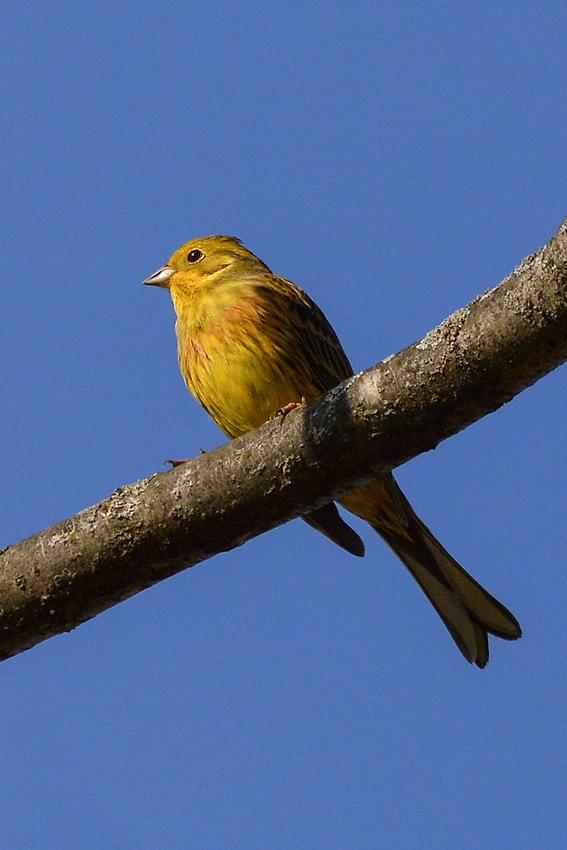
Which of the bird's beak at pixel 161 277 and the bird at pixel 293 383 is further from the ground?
the bird's beak at pixel 161 277

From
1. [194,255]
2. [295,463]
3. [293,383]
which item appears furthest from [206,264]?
[295,463]

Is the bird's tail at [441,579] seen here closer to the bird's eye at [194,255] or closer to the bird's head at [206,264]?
the bird's head at [206,264]

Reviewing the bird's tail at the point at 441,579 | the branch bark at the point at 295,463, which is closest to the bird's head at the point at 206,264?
the bird's tail at the point at 441,579

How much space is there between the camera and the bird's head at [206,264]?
19.4 feet

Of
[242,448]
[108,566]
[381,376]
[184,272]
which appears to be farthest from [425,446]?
[184,272]

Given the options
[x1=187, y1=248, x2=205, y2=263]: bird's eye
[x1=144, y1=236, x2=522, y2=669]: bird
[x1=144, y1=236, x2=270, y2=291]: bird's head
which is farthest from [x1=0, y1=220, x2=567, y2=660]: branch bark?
[x1=187, y1=248, x2=205, y2=263]: bird's eye

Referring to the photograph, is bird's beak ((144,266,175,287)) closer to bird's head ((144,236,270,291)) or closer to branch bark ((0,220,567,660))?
bird's head ((144,236,270,291))

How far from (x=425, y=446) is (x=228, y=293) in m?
2.53

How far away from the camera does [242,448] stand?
11.1 ft

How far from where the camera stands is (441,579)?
4.91m

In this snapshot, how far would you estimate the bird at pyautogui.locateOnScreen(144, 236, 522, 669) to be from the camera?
488cm

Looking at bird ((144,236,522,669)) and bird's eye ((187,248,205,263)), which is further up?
bird's eye ((187,248,205,263))

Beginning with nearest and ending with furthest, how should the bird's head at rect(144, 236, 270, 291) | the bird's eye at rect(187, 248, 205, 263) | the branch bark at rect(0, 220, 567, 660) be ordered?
the branch bark at rect(0, 220, 567, 660)
the bird's head at rect(144, 236, 270, 291)
the bird's eye at rect(187, 248, 205, 263)

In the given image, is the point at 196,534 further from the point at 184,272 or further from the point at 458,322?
the point at 184,272
